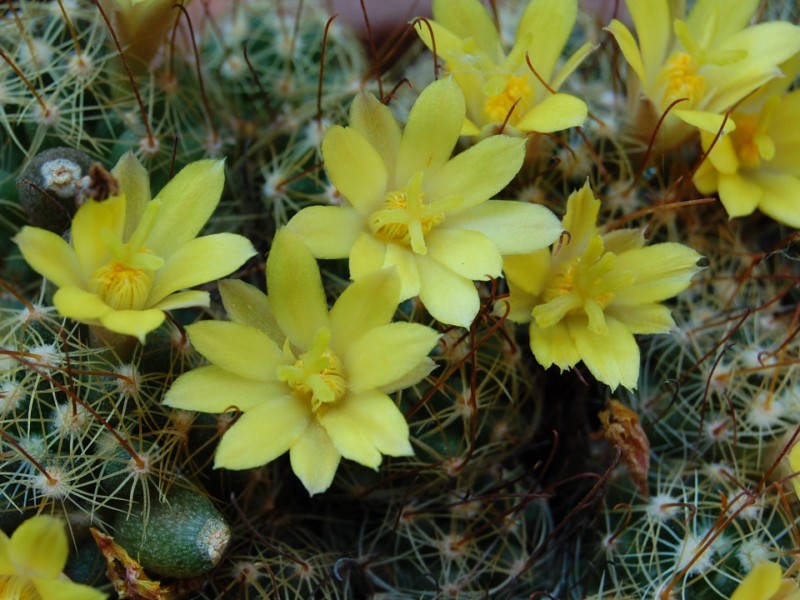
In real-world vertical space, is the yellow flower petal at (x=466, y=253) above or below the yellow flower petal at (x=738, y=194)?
above

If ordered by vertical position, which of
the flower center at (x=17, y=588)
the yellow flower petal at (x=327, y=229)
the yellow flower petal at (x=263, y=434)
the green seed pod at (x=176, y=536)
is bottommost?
the green seed pod at (x=176, y=536)

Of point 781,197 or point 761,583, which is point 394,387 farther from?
point 781,197

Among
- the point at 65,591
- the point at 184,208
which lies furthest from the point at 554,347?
the point at 65,591

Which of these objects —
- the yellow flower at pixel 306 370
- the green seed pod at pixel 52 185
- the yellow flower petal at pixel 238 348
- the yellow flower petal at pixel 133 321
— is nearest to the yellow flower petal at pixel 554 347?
the yellow flower at pixel 306 370

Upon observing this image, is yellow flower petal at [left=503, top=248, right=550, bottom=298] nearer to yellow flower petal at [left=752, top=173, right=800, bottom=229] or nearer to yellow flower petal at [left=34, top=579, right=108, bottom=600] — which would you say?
yellow flower petal at [left=752, top=173, right=800, bottom=229]

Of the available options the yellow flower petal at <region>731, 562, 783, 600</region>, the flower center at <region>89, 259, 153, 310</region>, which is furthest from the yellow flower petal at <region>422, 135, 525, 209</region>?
the yellow flower petal at <region>731, 562, 783, 600</region>

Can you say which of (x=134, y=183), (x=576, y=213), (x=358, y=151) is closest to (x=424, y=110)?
(x=358, y=151)

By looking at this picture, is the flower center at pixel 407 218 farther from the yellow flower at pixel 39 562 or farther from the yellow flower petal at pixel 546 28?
the yellow flower at pixel 39 562
